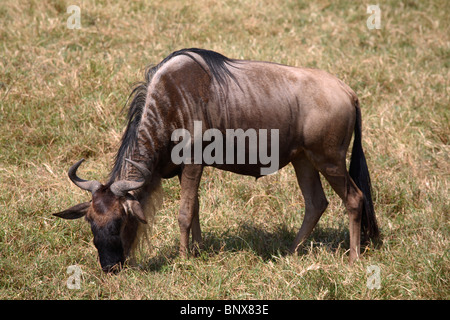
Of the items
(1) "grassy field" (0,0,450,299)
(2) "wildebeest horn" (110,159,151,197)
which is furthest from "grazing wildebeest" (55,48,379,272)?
(1) "grassy field" (0,0,450,299)

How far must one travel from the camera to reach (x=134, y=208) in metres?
4.62

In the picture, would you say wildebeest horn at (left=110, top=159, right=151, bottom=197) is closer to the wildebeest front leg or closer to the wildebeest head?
the wildebeest head

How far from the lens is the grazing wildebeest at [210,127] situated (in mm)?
4707

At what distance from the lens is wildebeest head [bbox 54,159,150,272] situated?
4574 millimetres

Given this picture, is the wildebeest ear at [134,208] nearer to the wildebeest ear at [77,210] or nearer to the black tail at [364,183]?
the wildebeest ear at [77,210]

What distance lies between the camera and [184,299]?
4.52m

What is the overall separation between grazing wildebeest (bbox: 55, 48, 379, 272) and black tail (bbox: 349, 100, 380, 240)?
0.06 feet

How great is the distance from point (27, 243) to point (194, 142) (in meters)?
1.97

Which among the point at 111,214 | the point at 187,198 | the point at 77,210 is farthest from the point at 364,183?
the point at 77,210

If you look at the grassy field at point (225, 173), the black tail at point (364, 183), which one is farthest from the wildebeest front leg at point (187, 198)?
the black tail at point (364, 183)

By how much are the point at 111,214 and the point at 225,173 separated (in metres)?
2.22

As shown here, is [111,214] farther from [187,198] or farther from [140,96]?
[140,96]

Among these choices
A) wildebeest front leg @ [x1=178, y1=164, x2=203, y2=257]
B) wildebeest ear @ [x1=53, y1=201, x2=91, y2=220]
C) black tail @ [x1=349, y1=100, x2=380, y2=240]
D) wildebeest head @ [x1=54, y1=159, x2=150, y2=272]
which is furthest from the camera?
black tail @ [x1=349, y1=100, x2=380, y2=240]
